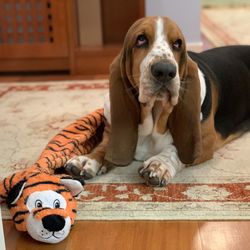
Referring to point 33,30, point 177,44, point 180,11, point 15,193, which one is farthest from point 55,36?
point 15,193

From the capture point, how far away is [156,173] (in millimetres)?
1680

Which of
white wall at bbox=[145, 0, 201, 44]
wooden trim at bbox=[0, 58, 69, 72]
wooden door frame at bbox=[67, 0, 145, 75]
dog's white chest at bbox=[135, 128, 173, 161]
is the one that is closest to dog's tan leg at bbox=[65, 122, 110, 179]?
dog's white chest at bbox=[135, 128, 173, 161]

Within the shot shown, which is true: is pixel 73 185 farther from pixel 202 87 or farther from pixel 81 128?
pixel 202 87

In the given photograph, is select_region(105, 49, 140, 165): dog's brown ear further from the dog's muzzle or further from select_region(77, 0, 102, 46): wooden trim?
select_region(77, 0, 102, 46): wooden trim

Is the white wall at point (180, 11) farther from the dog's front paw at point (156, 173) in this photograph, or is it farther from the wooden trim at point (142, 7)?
the dog's front paw at point (156, 173)

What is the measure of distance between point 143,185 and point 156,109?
0.92 feet

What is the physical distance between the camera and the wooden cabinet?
141 inches

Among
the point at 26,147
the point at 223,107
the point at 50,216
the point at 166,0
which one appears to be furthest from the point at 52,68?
the point at 50,216

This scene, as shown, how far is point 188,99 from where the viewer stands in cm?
172

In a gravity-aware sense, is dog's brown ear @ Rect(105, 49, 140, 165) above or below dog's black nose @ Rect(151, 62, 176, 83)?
below

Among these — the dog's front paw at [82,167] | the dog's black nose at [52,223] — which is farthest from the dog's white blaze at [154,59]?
the dog's black nose at [52,223]

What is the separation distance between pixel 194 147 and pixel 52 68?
2.20 m

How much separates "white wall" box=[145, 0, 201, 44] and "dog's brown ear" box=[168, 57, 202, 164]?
2.23 m

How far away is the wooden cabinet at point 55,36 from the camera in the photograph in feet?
11.8
